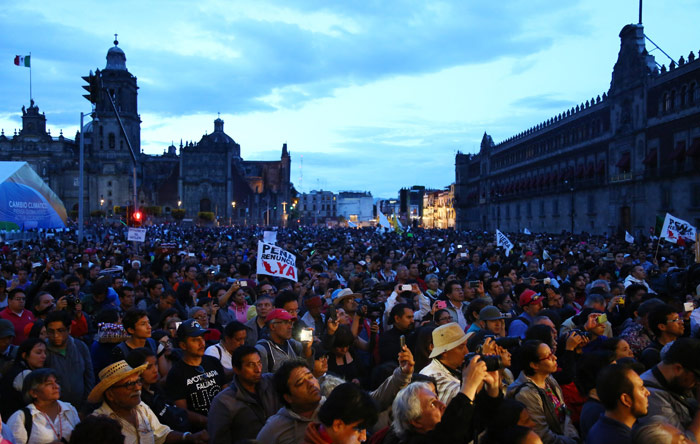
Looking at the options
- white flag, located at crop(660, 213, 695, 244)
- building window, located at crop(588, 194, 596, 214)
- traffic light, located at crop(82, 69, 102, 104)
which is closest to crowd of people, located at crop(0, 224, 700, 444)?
traffic light, located at crop(82, 69, 102, 104)

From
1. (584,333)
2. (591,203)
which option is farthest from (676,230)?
(591,203)

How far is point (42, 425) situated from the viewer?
4.39 m

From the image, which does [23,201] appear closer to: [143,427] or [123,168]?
[143,427]

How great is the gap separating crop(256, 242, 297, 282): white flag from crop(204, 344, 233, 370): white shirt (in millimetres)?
6565

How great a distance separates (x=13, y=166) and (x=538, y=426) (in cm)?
1840

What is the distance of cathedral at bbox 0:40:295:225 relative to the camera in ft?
305

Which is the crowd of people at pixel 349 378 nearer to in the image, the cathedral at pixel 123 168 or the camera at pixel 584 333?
the camera at pixel 584 333

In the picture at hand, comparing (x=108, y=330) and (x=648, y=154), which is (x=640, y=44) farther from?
(x=108, y=330)

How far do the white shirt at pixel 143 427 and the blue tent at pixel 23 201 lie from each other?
1503 centimetres

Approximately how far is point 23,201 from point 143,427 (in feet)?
51.8

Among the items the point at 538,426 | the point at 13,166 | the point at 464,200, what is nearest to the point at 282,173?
the point at 464,200

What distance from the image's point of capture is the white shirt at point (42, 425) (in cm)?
427

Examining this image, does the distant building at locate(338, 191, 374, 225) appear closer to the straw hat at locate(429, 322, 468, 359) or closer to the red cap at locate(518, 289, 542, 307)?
the red cap at locate(518, 289, 542, 307)

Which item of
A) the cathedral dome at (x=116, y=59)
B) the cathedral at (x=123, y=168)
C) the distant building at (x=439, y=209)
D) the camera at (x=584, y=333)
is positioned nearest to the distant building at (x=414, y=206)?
the distant building at (x=439, y=209)
